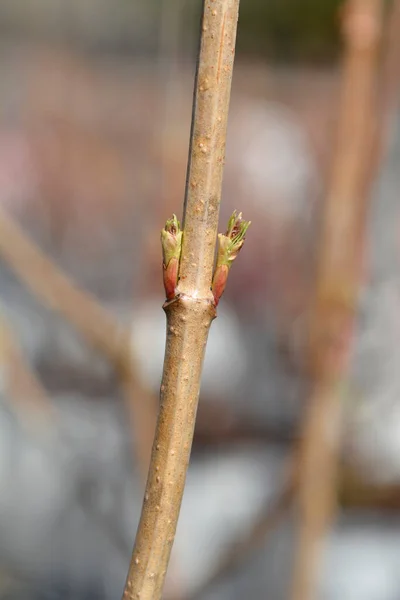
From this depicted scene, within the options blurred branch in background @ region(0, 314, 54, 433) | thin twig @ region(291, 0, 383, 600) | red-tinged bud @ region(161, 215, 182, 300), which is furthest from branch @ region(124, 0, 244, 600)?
blurred branch in background @ region(0, 314, 54, 433)

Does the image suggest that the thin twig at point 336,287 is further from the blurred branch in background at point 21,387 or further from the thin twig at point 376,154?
the blurred branch in background at point 21,387

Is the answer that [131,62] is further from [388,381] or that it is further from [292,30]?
[388,381]

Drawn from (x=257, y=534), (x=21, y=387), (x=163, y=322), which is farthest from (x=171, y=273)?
(x=163, y=322)

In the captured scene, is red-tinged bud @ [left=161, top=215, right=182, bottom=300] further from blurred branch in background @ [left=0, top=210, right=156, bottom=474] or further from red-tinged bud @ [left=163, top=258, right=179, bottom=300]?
blurred branch in background @ [left=0, top=210, right=156, bottom=474]

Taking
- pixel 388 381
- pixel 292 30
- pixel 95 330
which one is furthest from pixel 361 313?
pixel 292 30

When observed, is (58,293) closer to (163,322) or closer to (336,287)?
(336,287)

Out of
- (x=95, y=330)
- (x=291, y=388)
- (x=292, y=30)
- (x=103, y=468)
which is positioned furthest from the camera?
(x=292, y=30)

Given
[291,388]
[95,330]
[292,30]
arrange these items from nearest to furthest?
[95,330], [291,388], [292,30]
